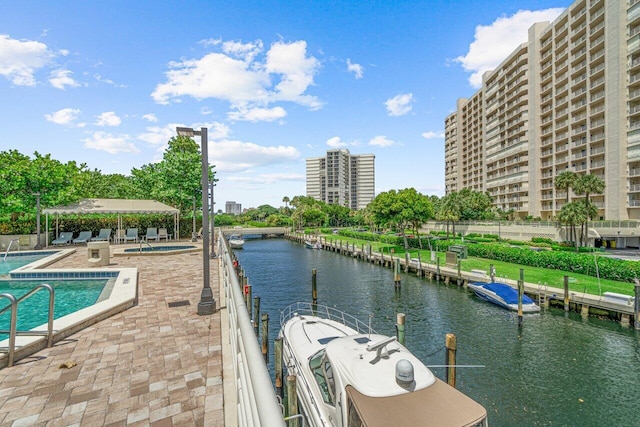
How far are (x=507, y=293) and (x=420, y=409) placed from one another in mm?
17849

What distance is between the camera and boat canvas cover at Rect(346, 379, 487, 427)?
5.41 meters

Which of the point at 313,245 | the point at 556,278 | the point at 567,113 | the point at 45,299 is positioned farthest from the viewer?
the point at 313,245

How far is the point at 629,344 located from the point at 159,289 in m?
21.2

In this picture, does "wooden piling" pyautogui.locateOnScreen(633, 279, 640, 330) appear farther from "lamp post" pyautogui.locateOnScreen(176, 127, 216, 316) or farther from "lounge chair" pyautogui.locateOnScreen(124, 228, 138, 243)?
"lounge chair" pyautogui.locateOnScreen(124, 228, 138, 243)

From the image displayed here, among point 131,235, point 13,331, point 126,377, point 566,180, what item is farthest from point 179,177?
point 566,180

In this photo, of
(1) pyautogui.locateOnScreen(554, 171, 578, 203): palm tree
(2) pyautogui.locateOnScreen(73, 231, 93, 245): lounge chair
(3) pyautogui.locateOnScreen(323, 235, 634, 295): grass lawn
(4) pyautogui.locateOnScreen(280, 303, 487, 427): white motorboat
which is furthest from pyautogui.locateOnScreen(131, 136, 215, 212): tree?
(1) pyautogui.locateOnScreen(554, 171, 578, 203): palm tree

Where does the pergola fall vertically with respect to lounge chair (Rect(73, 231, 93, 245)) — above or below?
above

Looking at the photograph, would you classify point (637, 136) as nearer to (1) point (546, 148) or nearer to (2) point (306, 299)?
(1) point (546, 148)

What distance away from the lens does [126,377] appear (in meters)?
5.50

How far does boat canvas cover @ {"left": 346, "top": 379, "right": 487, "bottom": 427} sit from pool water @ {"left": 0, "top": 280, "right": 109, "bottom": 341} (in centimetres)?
900

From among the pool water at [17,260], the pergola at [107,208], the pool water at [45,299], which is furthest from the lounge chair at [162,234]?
the pool water at [45,299]

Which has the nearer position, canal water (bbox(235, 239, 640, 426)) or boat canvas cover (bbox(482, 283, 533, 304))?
canal water (bbox(235, 239, 640, 426))

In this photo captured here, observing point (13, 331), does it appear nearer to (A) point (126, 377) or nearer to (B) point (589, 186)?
(A) point (126, 377)

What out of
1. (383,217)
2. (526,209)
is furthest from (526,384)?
(526,209)
